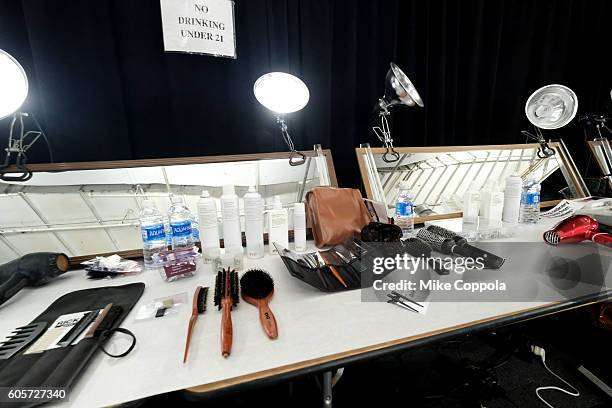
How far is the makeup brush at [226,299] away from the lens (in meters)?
0.50

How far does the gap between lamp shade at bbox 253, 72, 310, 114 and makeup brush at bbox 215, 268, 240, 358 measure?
25.3 inches

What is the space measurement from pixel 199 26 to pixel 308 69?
468 mm

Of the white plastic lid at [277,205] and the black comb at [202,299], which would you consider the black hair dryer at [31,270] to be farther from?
the white plastic lid at [277,205]

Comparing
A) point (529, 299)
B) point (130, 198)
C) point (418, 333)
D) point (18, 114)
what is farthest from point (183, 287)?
point (529, 299)

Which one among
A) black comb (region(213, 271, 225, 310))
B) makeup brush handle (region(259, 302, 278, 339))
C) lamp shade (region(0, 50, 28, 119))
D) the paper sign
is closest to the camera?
makeup brush handle (region(259, 302, 278, 339))

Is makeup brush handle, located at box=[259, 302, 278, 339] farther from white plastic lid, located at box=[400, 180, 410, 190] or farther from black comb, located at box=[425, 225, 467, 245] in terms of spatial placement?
white plastic lid, located at box=[400, 180, 410, 190]

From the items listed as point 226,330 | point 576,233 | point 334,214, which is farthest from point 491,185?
point 226,330

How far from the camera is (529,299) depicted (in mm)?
650

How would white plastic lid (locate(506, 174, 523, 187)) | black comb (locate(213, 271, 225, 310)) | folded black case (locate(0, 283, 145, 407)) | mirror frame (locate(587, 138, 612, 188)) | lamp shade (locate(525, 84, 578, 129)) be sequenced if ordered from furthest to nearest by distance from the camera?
mirror frame (locate(587, 138, 612, 188)) → lamp shade (locate(525, 84, 578, 129)) → white plastic lid (locate(506, 174, 523, 187)) → black comb (locate(213, 271, 225, 310)) → folded black case (locate(0, 283, 145, 407))

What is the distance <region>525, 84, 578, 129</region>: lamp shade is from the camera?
1350 mm

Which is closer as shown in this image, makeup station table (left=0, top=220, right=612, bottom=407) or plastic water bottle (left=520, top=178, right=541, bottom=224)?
makeup station table (left=0, top=220, right=612, bottom=407)

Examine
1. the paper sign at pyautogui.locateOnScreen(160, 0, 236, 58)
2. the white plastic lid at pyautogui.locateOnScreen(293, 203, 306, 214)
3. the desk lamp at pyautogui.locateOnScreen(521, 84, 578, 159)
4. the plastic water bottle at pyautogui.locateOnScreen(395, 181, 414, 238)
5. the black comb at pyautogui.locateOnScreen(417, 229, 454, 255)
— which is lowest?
the black comb at pyautogui.locateOnScreen(417, 229, 454, 255)

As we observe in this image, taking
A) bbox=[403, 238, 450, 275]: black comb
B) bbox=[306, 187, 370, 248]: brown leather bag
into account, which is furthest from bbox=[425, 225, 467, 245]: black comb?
bbox=[306, 187, 370, 248]: brown leather bag

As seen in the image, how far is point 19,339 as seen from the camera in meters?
0.53
